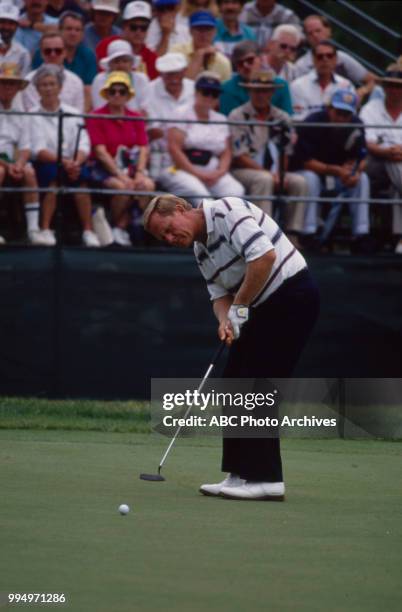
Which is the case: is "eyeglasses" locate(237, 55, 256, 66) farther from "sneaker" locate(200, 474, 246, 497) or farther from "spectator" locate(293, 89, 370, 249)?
"sneaker" locate(200, 474, 246, 497)

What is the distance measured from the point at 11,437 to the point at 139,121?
3.36 metres

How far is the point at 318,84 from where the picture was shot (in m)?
13.6

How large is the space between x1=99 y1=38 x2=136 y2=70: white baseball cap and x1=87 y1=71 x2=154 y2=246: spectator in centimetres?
105

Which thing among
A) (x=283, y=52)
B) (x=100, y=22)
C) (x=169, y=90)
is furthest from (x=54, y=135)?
(x=283, y=52)

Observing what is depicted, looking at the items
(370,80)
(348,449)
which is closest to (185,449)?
(348,449)

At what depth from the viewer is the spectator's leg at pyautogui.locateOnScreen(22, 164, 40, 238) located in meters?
11.5

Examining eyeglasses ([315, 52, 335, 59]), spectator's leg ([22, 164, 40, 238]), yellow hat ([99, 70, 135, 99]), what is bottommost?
spectator's leg ([22, 164, 40, 238])

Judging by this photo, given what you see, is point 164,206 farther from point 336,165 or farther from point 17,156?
point 336,165

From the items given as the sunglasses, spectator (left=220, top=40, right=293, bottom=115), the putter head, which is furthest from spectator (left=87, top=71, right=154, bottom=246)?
the putter head

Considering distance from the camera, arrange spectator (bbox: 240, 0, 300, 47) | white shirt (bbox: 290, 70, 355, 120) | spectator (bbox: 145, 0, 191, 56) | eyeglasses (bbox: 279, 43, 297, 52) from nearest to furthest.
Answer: white shirt (bbox: 290, 70, 355, 120) → spectator (bbox: 145, 0, 191, 56) → eyeglasses (bbox: 279, 43, 297, 52) → spectator (bbox: 240, 0, 300, 47)

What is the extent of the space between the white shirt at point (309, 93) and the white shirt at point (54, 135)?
2664mm

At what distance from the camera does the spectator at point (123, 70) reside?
12.5 meters

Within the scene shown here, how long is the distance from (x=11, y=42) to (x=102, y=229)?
2.22 meters

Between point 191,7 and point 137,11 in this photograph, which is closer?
point 137,11
